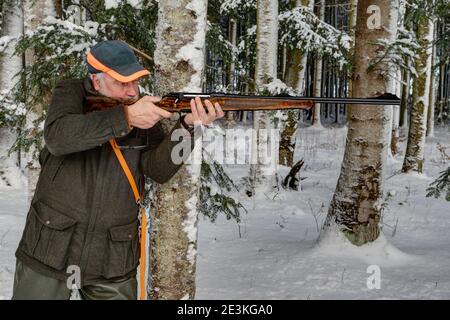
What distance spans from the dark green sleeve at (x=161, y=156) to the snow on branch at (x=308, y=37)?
29.6ft

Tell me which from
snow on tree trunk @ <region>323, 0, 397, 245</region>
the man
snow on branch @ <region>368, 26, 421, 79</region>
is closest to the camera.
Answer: the man

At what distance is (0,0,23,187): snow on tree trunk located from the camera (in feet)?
30.0

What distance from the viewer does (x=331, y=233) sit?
561 cm

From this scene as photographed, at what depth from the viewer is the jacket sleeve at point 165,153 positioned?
2.67 metres

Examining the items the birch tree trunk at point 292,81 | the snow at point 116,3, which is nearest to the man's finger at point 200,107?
the snow at point 116,3

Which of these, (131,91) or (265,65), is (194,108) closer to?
(131,91)

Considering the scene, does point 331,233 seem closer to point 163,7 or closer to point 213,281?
point 213,281

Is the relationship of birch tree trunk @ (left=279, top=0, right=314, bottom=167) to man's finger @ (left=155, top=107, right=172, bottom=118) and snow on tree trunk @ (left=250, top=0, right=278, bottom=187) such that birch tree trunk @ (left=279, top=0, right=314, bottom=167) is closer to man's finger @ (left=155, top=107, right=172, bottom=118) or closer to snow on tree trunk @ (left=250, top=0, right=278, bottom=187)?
snow on tree trunk @ (left=250, top=0, right=278, bottom=187)

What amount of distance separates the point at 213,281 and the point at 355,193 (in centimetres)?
199

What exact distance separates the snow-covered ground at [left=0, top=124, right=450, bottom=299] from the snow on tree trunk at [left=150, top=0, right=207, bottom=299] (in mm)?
1349

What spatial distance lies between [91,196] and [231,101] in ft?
3.08

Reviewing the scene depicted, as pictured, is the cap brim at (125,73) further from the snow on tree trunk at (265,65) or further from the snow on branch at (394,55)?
the snow on tree trunk at (265,65)

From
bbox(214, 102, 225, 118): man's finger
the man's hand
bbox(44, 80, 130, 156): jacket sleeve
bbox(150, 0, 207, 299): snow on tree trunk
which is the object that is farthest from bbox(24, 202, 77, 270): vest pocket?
bbox(214, 102, 225, 118): man's finger

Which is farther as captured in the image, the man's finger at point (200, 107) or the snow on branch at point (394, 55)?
the snow on branch at point (394, 55)
